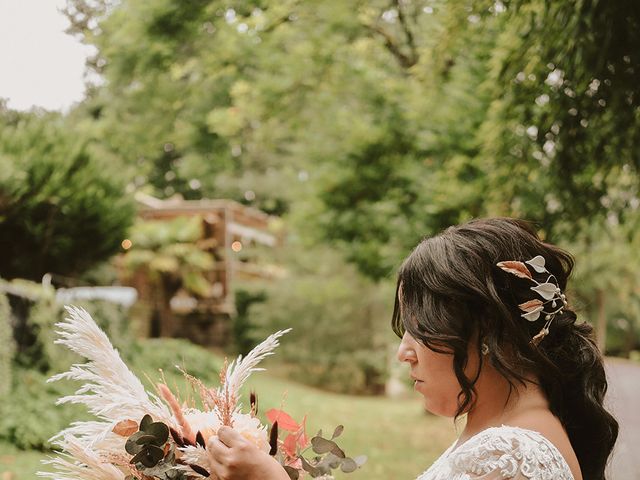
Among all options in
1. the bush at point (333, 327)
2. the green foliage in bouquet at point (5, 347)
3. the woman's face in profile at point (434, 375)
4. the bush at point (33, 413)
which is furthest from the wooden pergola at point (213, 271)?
the woman's face in profile at point (434, 375)

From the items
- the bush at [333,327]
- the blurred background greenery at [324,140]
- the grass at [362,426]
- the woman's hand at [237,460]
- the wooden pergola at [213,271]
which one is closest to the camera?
the woman's hand at [237,460]

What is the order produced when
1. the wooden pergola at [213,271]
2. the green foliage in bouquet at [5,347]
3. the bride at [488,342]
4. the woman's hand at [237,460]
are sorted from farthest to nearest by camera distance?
the wooden pergola at [213,271], the green foliage in bouquet at [5,347], the bride at [488,342], the woman's hand at [237,460]

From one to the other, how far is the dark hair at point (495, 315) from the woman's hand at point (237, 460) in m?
0.46

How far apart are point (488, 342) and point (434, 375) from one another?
0.47ft

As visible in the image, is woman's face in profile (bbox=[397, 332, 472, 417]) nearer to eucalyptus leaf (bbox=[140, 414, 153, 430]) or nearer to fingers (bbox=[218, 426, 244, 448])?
fingers (bbox=[218, 426, 244, 448])

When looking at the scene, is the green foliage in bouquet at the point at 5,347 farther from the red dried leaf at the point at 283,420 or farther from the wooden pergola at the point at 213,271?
the wooden pergola at the point at 213,271

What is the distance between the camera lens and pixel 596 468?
2.05 m

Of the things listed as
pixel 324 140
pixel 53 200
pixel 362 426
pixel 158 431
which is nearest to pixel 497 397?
pixel 158 431

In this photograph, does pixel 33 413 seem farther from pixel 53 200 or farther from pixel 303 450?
pixel 303 450

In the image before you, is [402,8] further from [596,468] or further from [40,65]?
[596,468]

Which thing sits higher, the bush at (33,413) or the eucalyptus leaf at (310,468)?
the eucalyptus leaf at (310,468)

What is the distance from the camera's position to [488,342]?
5.80ft

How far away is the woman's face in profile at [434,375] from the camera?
5.83 feet

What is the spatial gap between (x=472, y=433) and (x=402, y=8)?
998 cm
